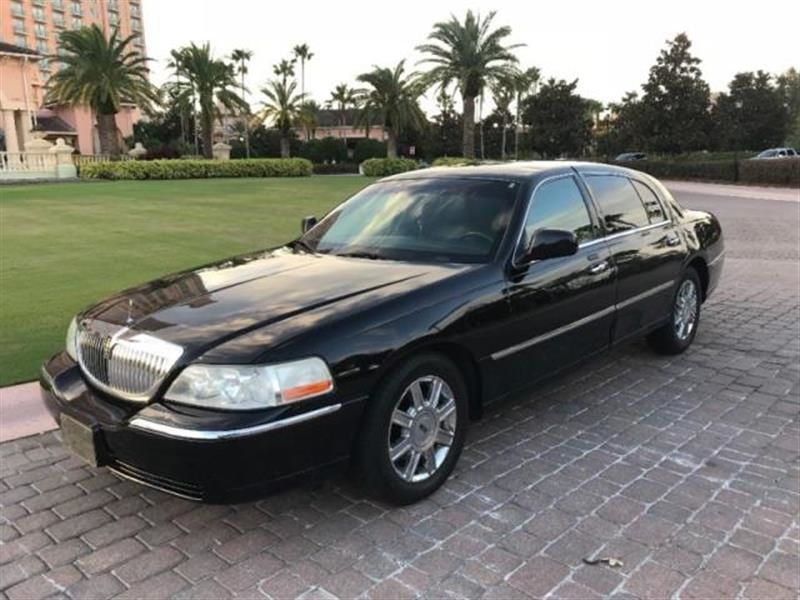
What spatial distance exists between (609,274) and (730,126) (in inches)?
2327

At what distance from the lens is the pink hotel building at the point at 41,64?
48812mm

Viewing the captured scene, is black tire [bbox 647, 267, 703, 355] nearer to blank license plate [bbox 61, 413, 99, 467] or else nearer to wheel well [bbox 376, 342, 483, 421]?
wheel well [bbox 376, 342, 483, 421]

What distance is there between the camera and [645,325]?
210 inches

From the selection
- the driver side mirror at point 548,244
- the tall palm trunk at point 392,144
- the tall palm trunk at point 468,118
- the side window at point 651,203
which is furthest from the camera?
the tall palm trunk at point 392,144

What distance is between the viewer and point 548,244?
13.0 feet

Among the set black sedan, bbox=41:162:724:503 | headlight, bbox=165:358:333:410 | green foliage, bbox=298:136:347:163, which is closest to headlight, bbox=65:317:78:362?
black sedan, bbox=41:162:724:503

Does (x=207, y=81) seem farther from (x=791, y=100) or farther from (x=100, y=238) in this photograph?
(x=791, y=100)

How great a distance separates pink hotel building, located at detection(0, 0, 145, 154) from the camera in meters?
48.8

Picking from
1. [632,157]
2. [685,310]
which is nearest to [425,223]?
[685,310]

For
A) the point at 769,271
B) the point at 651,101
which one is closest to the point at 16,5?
the point at 651,101

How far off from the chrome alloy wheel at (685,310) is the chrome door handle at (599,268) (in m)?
1.42

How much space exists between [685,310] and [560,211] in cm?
215

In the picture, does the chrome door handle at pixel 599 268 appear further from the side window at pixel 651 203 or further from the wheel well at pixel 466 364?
the wheel well at pixel 466 364

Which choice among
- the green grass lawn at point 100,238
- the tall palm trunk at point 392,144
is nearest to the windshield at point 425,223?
the green grass lawn at point 100,238
